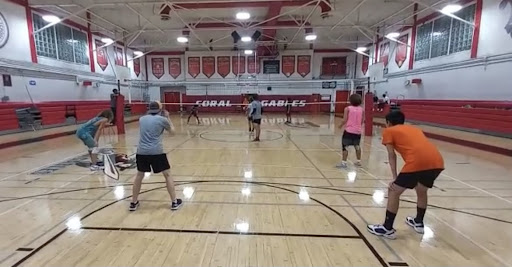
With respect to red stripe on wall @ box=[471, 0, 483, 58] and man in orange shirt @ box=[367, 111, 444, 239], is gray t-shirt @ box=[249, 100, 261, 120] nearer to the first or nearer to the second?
man in orange shirt @ box=[367, 111, 444, 239]

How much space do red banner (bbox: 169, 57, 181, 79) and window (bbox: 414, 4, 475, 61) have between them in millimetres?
17000

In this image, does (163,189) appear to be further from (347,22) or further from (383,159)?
(347,22)

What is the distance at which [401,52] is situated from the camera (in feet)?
51.1

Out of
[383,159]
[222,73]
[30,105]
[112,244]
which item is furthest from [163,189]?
[222,73]

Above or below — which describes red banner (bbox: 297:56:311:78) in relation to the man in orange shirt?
above

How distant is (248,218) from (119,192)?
2.04 meters

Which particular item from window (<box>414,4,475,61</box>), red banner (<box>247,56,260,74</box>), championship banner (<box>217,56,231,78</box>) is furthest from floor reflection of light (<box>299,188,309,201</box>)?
championship banner (<box>217,56,231,78</box>)

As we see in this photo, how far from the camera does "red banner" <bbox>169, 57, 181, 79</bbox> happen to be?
22.8m

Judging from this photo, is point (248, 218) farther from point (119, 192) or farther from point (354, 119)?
point (354, 119)

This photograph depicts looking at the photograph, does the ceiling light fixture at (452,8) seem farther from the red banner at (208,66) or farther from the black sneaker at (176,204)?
the red banner at (208,66)

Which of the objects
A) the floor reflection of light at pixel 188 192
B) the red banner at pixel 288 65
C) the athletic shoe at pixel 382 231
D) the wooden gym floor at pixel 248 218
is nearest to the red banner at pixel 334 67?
the red banner at pixel 288 65

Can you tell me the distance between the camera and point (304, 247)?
8.21 ft

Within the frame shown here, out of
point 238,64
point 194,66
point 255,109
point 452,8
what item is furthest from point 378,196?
point 194,66

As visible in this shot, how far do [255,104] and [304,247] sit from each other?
6199 millimetres
